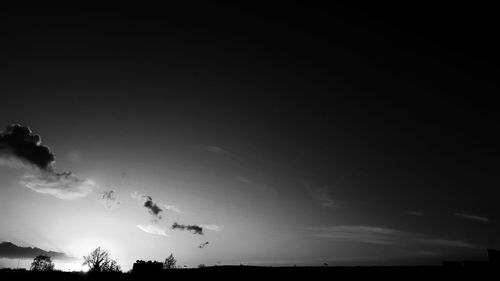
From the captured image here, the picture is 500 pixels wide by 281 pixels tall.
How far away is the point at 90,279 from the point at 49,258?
11079 centimetres

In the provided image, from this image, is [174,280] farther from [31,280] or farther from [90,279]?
[31,280]

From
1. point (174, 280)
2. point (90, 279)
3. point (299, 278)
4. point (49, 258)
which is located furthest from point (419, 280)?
point (49, 258)

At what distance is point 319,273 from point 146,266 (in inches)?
937

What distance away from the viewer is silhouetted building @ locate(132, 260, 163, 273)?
1818 inches

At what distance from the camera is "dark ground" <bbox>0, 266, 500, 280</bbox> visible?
31.2 m

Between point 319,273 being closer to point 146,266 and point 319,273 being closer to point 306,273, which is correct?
point 306,273

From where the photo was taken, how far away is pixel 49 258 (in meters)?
137

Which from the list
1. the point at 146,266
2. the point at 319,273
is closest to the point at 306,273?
the point at 319,273

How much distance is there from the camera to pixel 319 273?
3650 cm

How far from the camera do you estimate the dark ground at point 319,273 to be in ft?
102

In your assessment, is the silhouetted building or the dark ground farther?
the silhouetted building

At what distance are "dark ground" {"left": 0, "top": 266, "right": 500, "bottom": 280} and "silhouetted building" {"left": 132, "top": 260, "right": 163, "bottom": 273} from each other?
98 centimetres

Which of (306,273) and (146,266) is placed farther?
(146,266)

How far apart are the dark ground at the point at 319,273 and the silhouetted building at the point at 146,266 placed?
3.21ft
